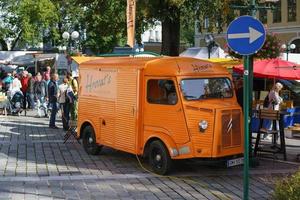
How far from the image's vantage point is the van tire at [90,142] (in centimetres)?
1259

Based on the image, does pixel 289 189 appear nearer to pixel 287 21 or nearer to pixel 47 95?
Answer: pixel 47 95

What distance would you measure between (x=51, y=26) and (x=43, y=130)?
40771 mm

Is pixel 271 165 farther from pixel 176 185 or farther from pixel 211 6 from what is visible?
pixel 211 6

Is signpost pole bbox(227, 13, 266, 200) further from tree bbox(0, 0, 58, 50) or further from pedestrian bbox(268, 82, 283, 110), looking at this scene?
tree bbox(0, 0, 58, 50)

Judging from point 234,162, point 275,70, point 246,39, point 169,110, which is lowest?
point 234,162

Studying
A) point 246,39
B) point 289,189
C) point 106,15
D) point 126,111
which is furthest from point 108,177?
point 106,15

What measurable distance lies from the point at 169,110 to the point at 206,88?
928 mm

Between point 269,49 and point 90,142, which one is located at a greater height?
point 269,49

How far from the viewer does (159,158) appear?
10.5 metres

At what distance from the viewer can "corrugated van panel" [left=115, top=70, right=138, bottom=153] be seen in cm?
1098

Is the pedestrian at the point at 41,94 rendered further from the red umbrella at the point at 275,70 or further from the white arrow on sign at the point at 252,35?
the white arrow on sign at the point at 252,35

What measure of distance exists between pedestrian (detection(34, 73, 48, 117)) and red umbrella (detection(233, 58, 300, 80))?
850cm

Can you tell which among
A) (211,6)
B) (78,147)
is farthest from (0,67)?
(78,147)

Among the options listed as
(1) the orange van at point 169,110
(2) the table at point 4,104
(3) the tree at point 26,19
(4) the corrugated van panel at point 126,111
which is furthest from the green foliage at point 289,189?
(3) the tree at point 26,19
